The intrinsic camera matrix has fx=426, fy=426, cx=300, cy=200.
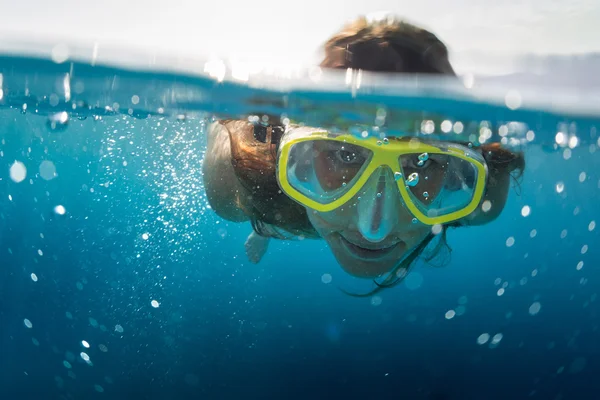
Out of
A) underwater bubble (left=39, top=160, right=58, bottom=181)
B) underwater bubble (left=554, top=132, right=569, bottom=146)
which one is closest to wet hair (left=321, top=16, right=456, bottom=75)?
underwater bubble (left=554, top=132, right=569, bottom=146)

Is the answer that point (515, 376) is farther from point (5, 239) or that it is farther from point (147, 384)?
point (5, 239)

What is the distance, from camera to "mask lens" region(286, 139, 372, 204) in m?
3.41

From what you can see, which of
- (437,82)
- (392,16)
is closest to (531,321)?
(437,82)

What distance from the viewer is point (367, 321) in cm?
696

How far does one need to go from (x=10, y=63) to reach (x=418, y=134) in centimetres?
426

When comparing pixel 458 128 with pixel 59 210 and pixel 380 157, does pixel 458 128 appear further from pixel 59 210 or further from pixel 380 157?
pixel 59 210

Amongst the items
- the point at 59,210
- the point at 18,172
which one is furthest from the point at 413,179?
the point at 59,210

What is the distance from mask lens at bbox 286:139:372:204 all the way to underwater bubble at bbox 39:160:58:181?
608 cm

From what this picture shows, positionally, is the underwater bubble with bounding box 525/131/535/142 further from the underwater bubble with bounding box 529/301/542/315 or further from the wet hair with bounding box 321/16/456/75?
the underwater bubble with bounding box 529/301/542/315

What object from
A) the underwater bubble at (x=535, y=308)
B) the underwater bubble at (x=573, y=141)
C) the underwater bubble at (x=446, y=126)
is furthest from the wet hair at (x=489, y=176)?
the underwater bubble at (x=535, y=308)

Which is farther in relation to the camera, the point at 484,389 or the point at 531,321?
the point at 531,321

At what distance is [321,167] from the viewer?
3445mm

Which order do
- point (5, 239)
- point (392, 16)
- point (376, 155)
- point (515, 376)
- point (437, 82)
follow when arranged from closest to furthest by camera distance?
point (376, 155), point (437, 82), point (392, 16), point (515, 376), point (5, 239)

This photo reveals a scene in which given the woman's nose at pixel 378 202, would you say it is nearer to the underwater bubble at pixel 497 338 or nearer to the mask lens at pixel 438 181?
the mask lens at pixel 438 181
